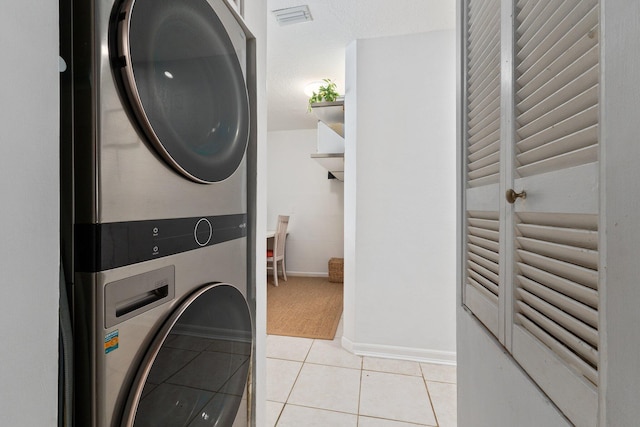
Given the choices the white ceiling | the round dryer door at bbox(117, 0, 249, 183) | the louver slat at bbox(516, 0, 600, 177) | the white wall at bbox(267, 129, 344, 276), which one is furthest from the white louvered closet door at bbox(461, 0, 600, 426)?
the white wall at bbox(267, 129, 344, 276)

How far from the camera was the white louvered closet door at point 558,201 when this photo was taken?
1.66 ft

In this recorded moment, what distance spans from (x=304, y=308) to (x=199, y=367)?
2511 millimetres

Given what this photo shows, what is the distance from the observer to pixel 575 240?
1.78 ft

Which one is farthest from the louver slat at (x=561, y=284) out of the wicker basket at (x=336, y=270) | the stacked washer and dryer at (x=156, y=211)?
the wicker basket at (x=336, y=270)

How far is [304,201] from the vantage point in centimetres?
472

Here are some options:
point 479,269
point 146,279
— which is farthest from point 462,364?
point 146,279

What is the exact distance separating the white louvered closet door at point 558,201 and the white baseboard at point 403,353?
1578 mm

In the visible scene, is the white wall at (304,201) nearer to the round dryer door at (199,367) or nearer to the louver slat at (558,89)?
the round dryer door at (199,367)

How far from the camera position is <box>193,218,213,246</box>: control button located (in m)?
0.72

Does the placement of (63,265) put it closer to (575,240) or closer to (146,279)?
(146,279)

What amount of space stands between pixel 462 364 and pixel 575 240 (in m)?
0.80

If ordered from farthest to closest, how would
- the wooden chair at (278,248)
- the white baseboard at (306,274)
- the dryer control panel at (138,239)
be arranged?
the white baseboard at (306,274)
the wooden chair at (278,248)
the dryer control panel at (138,239)

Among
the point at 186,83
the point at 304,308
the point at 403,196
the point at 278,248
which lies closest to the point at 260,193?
the point at 186,83
